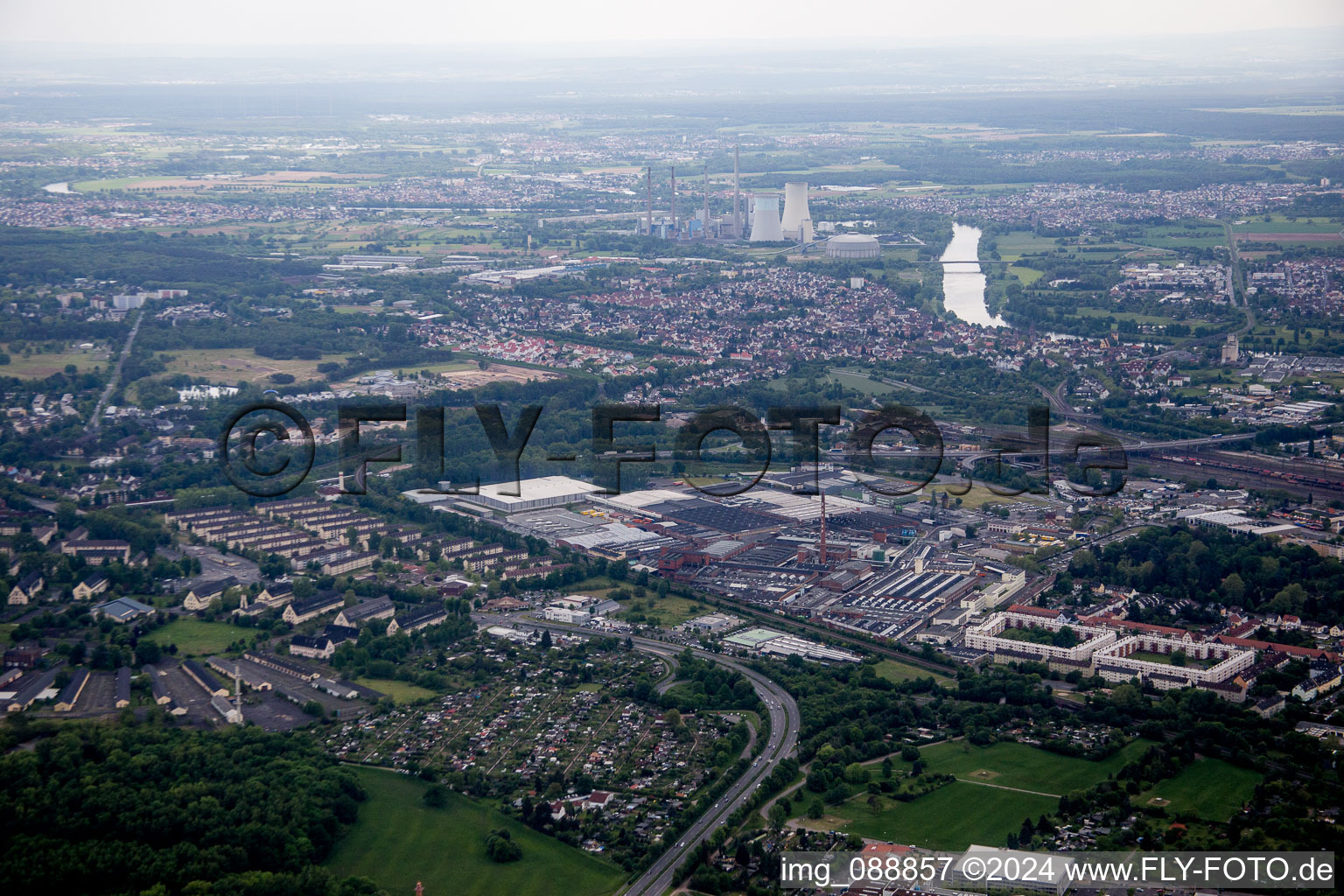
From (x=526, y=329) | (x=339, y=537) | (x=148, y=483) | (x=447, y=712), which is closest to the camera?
(x=447, y=712)

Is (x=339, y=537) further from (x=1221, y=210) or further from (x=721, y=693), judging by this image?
(x=1221, y=210)

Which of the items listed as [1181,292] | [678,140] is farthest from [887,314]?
[678,140]

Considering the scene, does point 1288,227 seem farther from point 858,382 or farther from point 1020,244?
point 858,382

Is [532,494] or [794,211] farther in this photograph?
[794,211]

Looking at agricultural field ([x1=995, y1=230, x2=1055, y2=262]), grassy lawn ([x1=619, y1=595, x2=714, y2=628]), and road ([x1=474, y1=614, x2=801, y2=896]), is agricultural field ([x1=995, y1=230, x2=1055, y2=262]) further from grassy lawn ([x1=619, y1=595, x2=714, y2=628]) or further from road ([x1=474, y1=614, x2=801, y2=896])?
road ([x1=474, y1=614, x2=801, y2=896])

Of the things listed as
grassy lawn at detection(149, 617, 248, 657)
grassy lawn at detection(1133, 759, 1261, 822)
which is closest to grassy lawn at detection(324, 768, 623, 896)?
grassy lawn at detection(1133, 759, 1261, 822)

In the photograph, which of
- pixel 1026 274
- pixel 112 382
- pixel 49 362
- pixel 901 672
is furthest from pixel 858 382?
pixel 49 362

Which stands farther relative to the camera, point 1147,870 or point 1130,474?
point 1130,474
